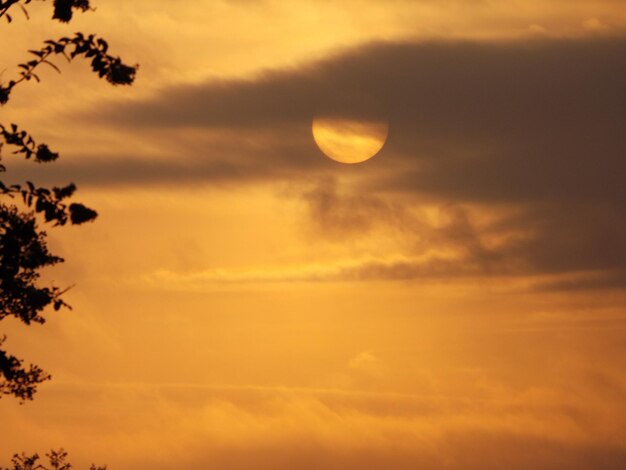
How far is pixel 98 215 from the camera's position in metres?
34.5

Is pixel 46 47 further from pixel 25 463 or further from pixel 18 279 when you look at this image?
Result: pixel 25 463

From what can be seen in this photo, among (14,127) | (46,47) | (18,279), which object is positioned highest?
(46,47)

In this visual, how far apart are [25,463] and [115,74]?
29.0 metres

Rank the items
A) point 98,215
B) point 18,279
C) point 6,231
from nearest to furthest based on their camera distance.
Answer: point 98,215
point 6,231
point 18,279

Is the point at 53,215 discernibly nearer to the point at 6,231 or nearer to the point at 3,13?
the point at 6,231

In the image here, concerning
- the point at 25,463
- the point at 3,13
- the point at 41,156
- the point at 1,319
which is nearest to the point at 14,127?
the point at 41,156

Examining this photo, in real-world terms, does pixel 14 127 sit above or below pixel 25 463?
above

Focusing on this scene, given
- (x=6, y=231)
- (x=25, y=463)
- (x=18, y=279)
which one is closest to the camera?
(x=6, y=231)

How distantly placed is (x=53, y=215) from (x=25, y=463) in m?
26.3

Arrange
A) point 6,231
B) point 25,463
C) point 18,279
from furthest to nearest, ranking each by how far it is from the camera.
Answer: point 25,463 → point 18,279 → point 6,231

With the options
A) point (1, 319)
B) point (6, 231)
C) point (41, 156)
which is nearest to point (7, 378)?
point (1, 319)

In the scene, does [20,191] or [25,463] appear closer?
[20,191]

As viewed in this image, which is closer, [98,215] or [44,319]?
[98,215]

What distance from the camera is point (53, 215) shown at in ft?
115
